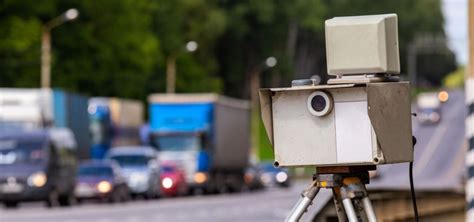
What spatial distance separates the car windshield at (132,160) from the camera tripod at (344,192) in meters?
46.5

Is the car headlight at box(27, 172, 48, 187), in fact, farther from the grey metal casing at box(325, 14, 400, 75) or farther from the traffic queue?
the grey metal casing at box(325, 14, 400, 75)

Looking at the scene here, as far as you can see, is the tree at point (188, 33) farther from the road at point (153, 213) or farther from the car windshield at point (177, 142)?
the road at point (153, 213)

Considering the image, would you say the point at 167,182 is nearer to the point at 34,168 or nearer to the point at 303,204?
the point at 34,168

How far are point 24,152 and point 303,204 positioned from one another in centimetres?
3654

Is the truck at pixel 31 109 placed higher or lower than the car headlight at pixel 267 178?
higher

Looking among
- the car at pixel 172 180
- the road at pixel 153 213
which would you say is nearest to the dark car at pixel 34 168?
the road at pixel 153 213

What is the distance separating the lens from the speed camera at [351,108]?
8734mm

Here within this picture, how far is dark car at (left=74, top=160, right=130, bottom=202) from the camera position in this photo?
1961 inches

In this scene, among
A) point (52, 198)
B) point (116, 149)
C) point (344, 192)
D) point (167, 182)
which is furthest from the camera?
point (116, 149)

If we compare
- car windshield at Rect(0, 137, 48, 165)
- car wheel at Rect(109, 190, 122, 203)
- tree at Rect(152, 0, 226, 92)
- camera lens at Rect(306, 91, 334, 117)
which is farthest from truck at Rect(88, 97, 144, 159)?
camera lens at Rect(306, 91, 334, 117)

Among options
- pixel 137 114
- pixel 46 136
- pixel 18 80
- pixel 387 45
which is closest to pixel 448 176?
pixel 137 114

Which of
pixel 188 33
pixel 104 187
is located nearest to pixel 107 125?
pixel 104 187

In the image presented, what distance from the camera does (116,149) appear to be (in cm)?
5988

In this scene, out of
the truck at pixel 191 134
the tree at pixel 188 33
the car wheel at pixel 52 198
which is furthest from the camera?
the tree at pixel 188 33
